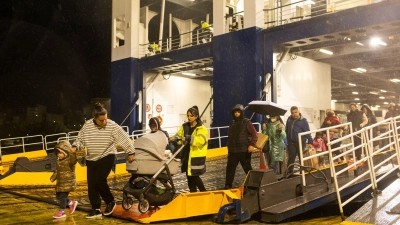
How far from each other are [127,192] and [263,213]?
6.55ft

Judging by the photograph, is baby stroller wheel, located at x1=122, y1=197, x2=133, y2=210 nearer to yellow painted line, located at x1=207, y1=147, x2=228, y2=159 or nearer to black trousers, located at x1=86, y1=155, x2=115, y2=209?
black trousers, located at x1=86, y1=155, x2=115, y2=209

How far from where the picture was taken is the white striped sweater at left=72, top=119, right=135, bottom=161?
5.55m

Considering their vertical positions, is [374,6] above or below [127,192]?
above

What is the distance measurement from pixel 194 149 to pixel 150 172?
2.60 ft

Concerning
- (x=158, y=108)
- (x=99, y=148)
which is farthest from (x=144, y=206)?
(x=158, y=108)

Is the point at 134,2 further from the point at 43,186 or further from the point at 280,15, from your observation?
the point at 43,186

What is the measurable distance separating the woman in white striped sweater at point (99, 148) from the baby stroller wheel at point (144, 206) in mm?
462

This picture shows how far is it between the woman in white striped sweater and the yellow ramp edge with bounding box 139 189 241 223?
2.60ft

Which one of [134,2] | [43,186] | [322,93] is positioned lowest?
[43,186]

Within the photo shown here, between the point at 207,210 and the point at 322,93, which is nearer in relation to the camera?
the point at 207,210

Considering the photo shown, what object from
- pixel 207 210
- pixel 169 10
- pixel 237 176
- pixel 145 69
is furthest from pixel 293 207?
pixel 169 10

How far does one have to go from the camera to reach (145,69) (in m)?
20.4

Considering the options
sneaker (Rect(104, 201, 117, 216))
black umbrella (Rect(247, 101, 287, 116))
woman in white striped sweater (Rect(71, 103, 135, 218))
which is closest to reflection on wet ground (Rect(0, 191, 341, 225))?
sneaker (Rect(104, 201, 117, 216))

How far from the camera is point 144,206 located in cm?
570
